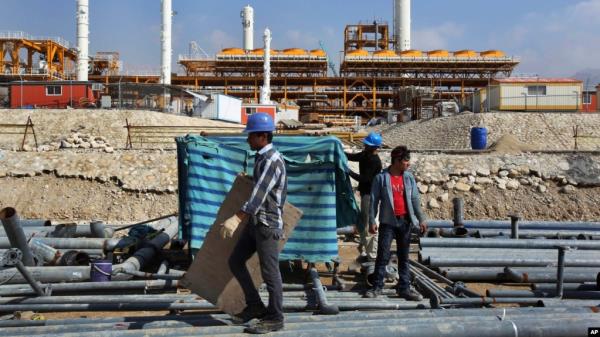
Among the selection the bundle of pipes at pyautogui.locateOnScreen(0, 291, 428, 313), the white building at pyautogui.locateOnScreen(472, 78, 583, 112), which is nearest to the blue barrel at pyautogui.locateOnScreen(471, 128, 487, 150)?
the white building at pyautogui.locateOnScreen(472, 78, 583, 112)

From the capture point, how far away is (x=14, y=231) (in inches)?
243

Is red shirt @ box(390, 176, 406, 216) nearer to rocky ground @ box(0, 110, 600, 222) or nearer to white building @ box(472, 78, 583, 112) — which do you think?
rocky ground @ box(0, 110, 600, 222)

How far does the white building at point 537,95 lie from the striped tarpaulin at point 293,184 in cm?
3049

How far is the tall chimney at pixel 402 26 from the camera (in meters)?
70.8

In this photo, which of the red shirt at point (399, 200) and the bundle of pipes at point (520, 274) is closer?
the red shirt at point (399, 200)

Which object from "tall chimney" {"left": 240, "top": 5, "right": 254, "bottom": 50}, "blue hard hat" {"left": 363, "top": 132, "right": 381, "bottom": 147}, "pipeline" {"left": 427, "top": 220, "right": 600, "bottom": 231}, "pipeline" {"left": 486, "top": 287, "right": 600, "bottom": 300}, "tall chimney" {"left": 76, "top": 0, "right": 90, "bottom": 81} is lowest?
"pipeline" {"left": 486, "top": 287, "right": 600, "bottom": 300}

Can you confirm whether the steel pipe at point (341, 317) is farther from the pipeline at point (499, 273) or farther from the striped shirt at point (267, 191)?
the pipeline at point (499, 273)

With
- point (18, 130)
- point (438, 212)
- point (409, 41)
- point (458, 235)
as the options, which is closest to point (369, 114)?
point (409, 41)

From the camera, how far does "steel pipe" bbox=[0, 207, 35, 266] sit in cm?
596

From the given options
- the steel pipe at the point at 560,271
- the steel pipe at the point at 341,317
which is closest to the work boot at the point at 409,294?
the steel pipe at the point at 341,317

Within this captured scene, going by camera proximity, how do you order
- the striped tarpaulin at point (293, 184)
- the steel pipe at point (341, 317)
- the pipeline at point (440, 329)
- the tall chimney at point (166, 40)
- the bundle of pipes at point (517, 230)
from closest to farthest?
the pipeline at point (440, 329) → the steel pipe at point (341, 317) → the striped tarpaulin at point (293, 184) → the bundle of pipes at point (517, 230) → the tall chimney at point (166, 40)

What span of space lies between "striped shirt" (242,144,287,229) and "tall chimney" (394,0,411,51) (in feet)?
230

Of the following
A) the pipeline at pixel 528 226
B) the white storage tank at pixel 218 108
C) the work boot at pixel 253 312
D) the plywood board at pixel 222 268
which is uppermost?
the white storage tank at pixel 218 108

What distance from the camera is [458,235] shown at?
8.95 meters
